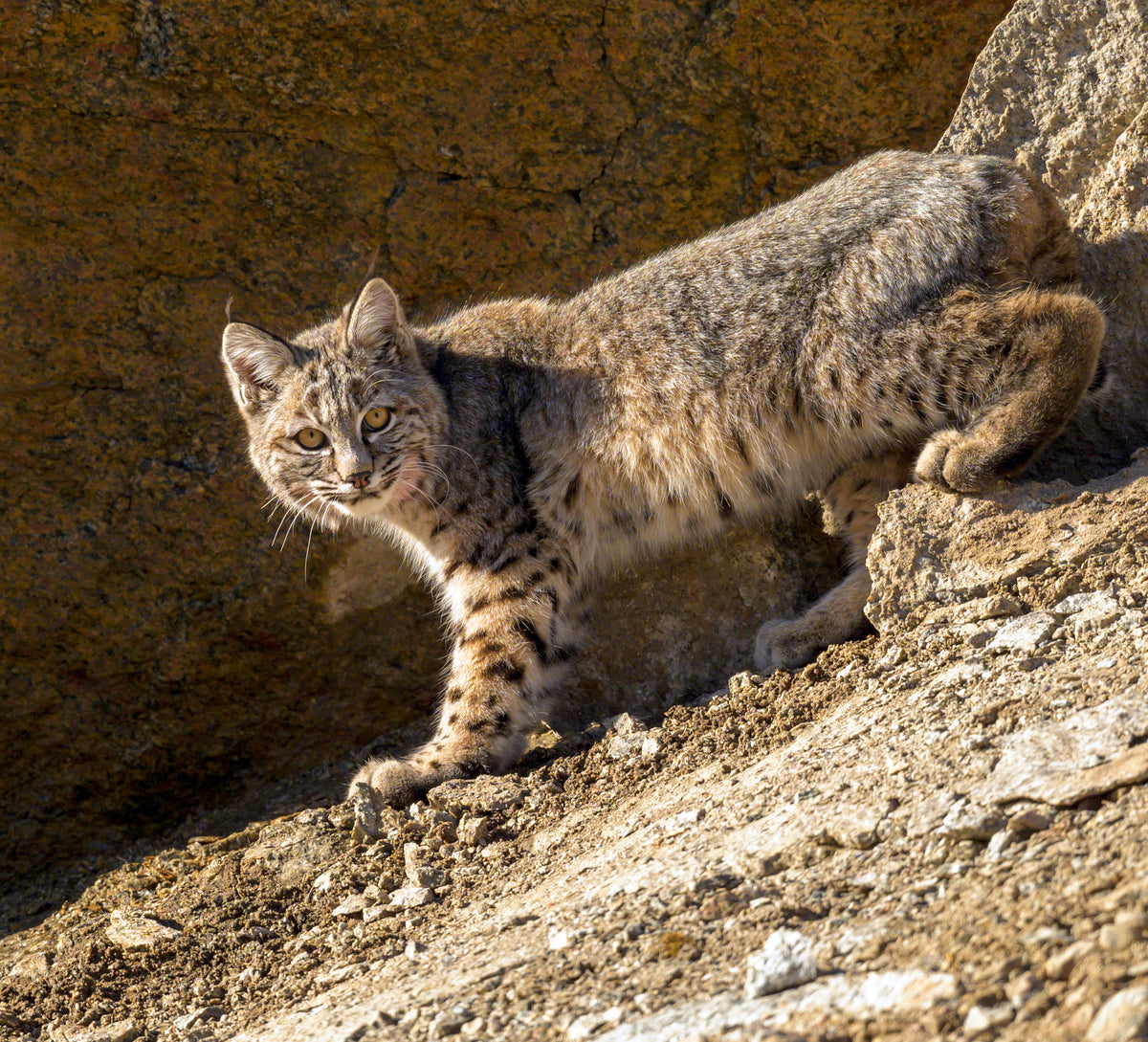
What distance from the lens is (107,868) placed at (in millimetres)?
5164

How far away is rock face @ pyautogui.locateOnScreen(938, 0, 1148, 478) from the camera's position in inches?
166

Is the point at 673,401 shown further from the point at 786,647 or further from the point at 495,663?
the point at 495,663

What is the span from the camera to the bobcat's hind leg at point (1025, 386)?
3740 millimetres

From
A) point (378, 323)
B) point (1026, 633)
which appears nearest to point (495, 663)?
point (378, 323)

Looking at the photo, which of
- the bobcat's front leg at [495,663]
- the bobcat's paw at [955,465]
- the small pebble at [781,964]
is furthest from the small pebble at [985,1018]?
the bobcat's front leg at [495,663]

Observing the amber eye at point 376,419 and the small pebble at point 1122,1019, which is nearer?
the small pebble at point 1122,1019

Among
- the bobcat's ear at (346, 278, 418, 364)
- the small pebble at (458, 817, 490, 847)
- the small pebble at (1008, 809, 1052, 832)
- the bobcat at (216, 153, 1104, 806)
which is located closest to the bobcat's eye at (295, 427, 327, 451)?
the bobcat at (216, 153, 1104, 806)

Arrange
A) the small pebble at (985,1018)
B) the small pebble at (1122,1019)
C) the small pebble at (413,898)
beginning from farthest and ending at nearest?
1. the small pebble at (413,898)
2. the small pebble at (985,1018)
3. the small pebble at (1122,1019)

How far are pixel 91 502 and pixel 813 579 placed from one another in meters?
2.95

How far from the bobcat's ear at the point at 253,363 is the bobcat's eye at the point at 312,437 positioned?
0.23 meters

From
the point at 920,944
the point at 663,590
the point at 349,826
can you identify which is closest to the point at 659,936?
the point at 920,944

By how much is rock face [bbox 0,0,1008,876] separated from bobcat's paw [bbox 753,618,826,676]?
0.32m

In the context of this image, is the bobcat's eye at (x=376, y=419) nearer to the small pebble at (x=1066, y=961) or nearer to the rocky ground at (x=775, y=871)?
the rocky ground at (x=775, y=871)

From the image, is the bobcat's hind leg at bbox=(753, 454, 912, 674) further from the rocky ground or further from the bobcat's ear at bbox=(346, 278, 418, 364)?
the bobcat's ear at bbox=(346, 278, 418, 364)
